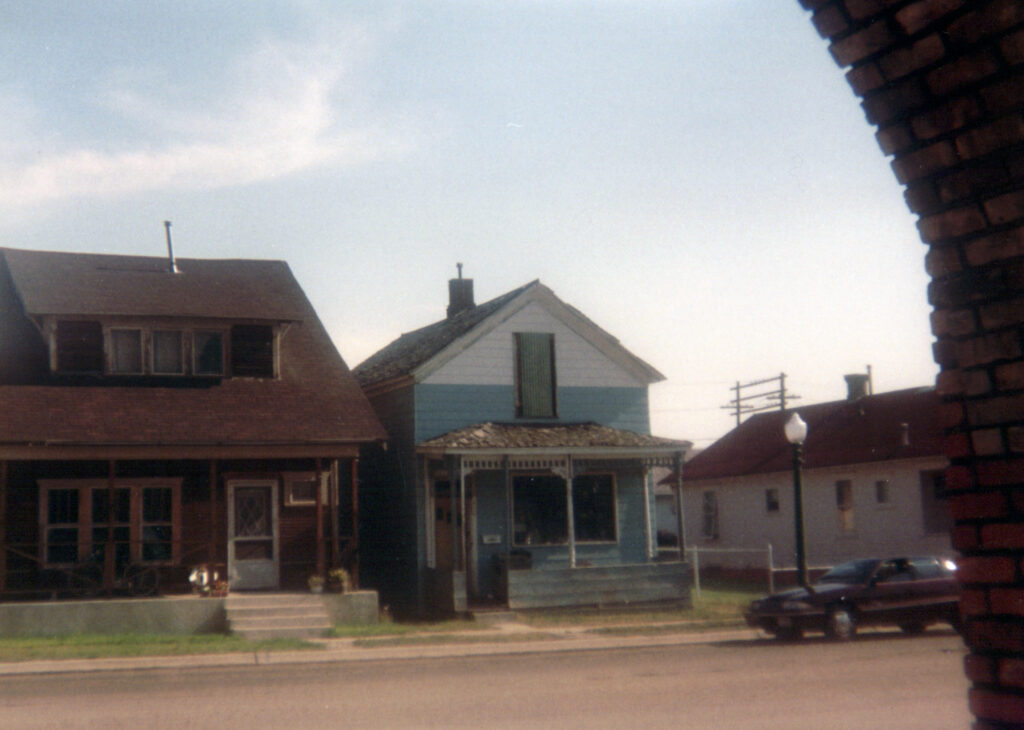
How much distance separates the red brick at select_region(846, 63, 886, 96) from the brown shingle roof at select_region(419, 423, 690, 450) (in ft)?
64.7

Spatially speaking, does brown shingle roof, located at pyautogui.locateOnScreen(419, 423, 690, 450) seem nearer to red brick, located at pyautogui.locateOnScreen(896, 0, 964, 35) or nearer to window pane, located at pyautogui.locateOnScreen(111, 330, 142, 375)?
window pane, located at pyautogui.locateOnScreen(111, 330, 142, 375)

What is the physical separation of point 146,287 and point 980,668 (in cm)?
2403

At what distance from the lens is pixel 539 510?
83.9ft

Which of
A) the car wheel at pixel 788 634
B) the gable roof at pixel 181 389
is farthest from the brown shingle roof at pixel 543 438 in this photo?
the car wheel at pixel 788 634

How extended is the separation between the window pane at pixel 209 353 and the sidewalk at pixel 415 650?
7487mm

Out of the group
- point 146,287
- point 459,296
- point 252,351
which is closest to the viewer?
point 252,351

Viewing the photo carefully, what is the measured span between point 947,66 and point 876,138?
1.16ft

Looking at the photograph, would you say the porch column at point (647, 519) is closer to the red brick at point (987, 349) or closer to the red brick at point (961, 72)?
the red brick at point (987, 349)

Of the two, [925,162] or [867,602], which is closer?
[925,162]

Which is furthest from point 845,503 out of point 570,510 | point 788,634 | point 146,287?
point 146,287

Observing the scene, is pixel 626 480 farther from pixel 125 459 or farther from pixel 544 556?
pixel 125 459

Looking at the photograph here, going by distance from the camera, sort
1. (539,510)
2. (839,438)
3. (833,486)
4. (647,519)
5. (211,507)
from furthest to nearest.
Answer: (839,438) < (833,486) < (647,519) < (539,510) < (211,507)

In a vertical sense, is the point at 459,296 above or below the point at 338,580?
above

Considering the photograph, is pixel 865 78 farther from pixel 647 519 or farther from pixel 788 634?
pixel 647 519
